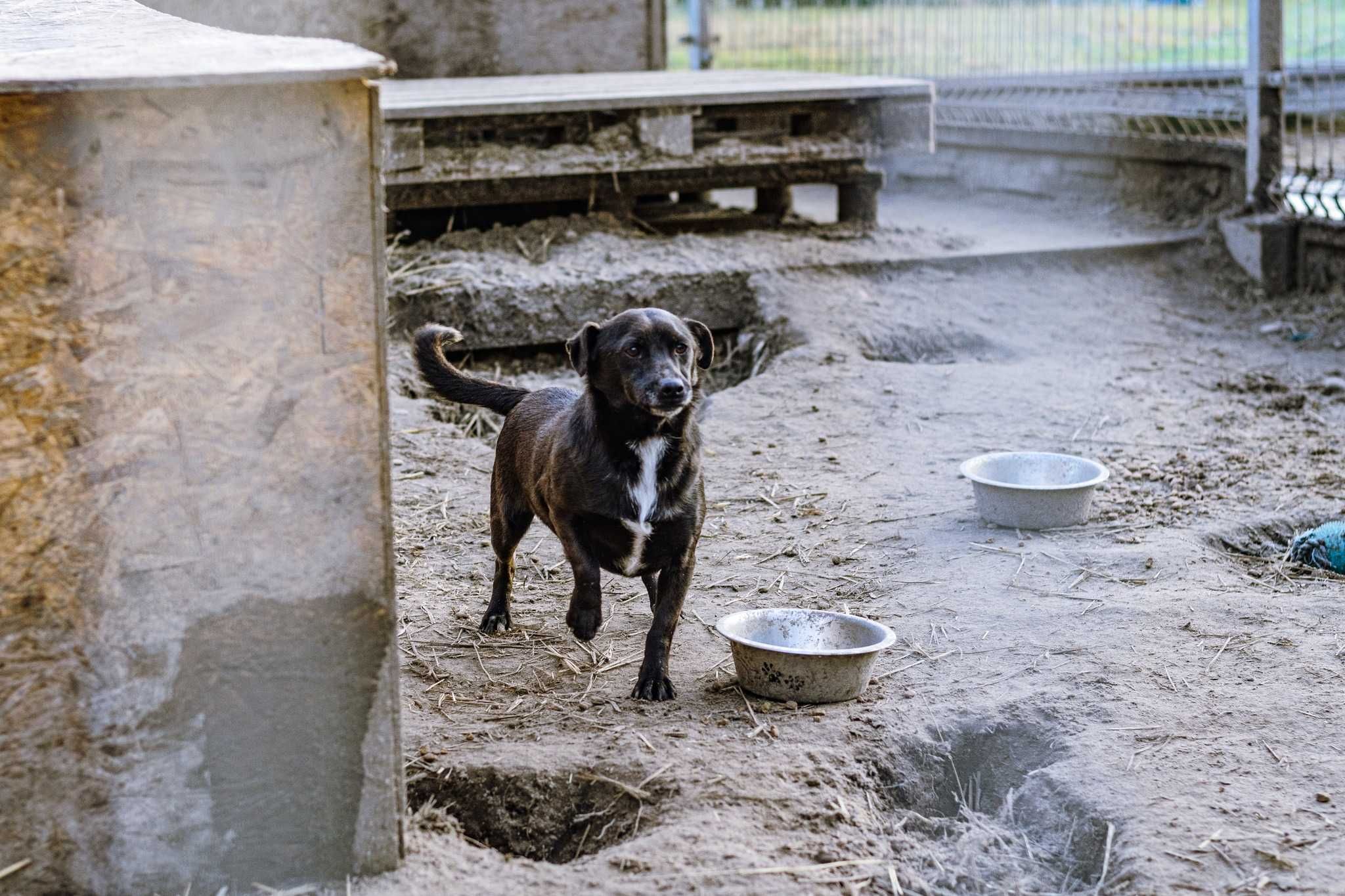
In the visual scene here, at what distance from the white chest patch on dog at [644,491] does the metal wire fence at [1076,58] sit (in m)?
6.46

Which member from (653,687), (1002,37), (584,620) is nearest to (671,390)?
(584,620)

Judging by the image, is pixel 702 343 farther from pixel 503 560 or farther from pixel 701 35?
pixel 701 35

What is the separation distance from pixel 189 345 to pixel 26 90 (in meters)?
0.49

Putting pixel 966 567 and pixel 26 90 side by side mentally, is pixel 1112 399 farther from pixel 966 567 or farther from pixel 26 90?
pixel 26 90

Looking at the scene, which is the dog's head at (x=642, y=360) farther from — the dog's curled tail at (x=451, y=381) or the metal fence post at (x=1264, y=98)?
the metal fence post at (x=1264, y=98)

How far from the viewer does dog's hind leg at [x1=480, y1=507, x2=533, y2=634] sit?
4441mm

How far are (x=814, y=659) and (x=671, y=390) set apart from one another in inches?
32.5

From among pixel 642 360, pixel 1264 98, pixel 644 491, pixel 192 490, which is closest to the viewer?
pixel 192 490

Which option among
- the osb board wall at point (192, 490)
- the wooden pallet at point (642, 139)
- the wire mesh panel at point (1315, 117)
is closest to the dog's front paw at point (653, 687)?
the osb board wall at point (192, 490)

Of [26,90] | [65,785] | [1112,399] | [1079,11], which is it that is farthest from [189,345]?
[1079,11]

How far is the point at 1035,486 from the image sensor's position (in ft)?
17.0

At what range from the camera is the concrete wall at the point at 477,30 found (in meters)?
10.3

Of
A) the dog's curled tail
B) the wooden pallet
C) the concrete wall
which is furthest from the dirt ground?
the concrete wall

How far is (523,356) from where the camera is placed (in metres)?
8.06
